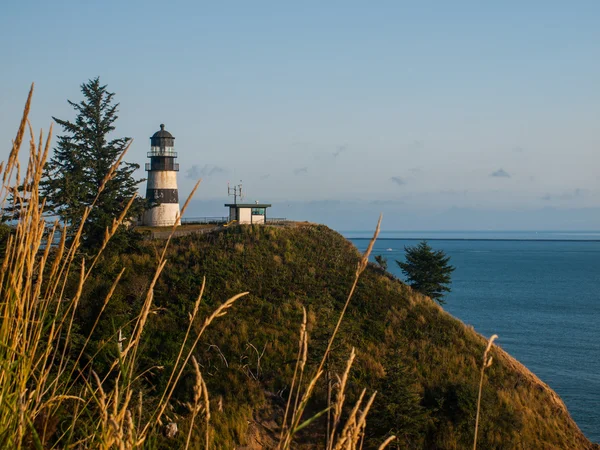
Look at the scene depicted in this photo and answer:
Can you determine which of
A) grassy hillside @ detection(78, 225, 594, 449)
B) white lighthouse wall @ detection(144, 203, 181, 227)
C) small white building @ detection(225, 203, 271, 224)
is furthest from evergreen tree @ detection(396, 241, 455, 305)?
white lighthouse wall @ detection(144, 203, 181, 227)

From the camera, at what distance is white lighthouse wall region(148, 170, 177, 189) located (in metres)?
41.5

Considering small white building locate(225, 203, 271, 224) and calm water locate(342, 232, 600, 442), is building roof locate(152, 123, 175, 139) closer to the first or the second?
small white building locate(225, 203, 271, 224)

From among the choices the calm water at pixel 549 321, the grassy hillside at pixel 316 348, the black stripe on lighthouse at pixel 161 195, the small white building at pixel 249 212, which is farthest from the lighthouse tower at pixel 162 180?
the calm water at pixel 549 321

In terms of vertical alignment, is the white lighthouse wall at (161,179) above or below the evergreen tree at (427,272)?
above

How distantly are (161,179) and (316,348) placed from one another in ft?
88.6

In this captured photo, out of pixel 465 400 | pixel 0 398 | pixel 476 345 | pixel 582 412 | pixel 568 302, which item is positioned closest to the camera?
pixel 0 398

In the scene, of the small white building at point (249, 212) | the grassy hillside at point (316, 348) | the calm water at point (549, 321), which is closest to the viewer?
the grassy hillside at point (316, 348)

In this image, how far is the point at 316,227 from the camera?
1666 inches

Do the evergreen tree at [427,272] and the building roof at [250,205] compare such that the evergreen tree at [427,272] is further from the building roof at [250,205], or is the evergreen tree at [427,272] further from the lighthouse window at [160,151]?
the lighthouse window at [160,151]

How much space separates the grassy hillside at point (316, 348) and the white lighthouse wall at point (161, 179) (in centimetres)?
801

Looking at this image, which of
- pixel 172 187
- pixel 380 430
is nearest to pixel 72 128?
pixel 172 187

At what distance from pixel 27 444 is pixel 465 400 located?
18514mm

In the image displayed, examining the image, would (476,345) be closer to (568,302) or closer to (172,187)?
(172,187)

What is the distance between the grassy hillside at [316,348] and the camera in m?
17.7
